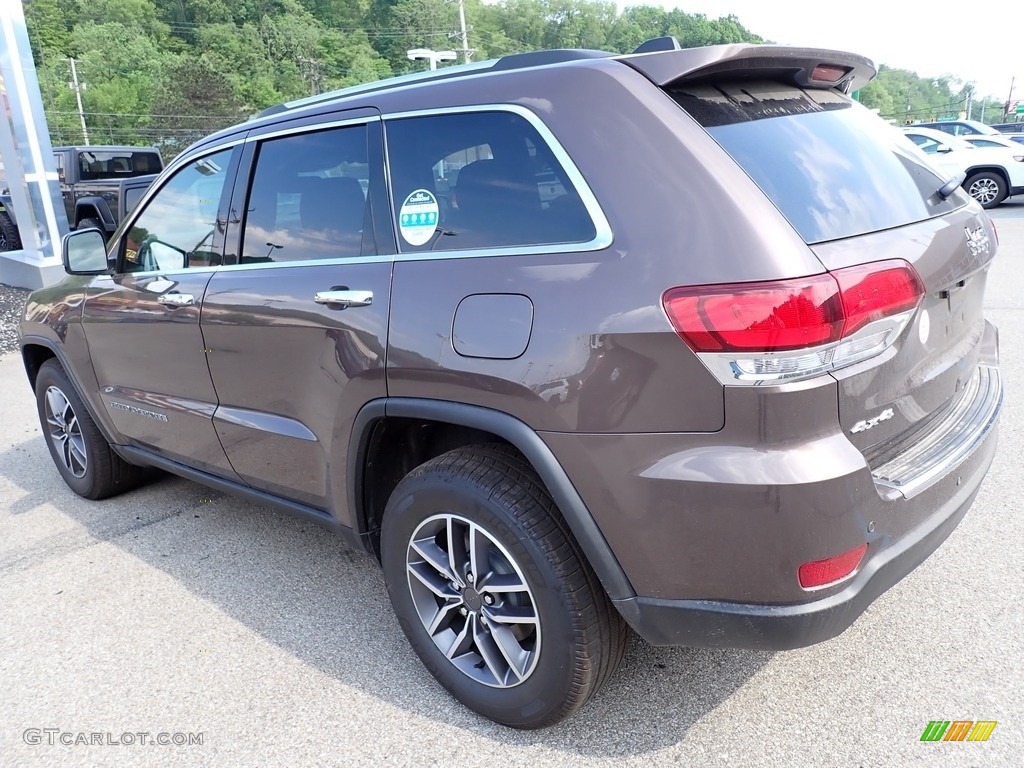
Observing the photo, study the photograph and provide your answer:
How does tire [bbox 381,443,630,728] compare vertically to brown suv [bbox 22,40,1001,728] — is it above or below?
below

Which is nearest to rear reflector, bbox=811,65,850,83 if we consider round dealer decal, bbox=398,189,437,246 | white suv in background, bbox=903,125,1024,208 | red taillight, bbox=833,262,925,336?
red taillight, bbox=833,262,925,336

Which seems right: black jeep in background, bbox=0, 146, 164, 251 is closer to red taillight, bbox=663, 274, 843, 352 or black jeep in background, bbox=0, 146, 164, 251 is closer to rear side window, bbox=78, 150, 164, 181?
rear side window, bbox=78, 150, 164, 181

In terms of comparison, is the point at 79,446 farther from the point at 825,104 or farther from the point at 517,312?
the point at 825,104

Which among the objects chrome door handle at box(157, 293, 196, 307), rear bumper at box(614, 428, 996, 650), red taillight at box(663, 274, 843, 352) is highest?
red taillight at box(663, 274, 843, 352)

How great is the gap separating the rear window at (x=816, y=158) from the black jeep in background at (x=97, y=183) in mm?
12455

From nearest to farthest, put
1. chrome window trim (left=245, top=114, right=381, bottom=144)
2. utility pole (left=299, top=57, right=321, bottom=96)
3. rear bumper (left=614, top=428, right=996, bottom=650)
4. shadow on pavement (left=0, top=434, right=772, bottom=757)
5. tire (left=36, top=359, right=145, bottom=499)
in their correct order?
1. rear bumper (left=614, top=428, right=996, bottom=650)
2. shadow on pavement (left=0, top=434, right=772, bottom=757)
3. chrome window trim (left=245, top=114, right=381, bottom=144)
4. tire (left=36, top=359, right=145, bottom=499)
5. utility pole (left=299, top=57, right=321, bottom=96)

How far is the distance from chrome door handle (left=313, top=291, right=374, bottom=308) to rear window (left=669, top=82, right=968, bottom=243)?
1092 mm

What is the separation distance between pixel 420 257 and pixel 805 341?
1165 millimetres

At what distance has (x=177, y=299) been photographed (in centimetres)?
330

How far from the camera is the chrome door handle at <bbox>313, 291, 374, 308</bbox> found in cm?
249

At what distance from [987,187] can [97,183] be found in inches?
677

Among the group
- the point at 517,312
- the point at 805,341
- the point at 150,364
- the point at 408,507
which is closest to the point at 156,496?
the point at 150,364

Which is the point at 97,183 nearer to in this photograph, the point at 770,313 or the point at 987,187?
the point at 770,313

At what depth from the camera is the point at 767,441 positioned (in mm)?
1804
